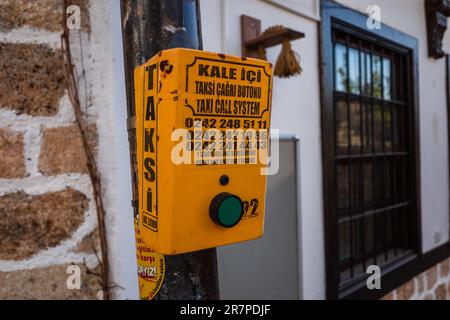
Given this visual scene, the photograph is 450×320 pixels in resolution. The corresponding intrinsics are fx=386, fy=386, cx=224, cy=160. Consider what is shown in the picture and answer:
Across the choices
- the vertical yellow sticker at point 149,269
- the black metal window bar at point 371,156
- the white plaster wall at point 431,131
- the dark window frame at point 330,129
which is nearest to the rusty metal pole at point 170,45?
the vertical yellow sticker at point 149,269

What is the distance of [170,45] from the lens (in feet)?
2.18

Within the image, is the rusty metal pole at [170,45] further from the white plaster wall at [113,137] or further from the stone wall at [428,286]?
the stone wall at [428,286]

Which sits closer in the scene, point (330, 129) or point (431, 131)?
point (330, 129)

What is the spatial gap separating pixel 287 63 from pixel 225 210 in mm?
1140

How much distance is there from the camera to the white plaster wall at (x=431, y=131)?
115 inches

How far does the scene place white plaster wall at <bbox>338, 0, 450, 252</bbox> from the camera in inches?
115

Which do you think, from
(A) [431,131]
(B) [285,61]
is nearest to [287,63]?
(B) [285,61]

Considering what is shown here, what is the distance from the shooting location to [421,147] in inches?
117

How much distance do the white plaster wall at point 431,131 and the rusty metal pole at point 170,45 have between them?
2.48 m

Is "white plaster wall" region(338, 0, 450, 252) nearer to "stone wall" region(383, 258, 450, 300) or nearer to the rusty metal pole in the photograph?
"stone wall" region(383, 258, 450, 300)

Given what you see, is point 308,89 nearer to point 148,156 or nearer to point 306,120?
point 306,120

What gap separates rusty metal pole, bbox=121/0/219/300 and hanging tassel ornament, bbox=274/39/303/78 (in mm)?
984

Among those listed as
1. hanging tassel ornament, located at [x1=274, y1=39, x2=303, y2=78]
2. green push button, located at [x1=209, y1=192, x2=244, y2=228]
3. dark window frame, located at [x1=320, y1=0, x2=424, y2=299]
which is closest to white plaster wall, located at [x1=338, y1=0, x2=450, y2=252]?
dark window frame, located at [x1=320, y1=0, x2=424, y2=299]
